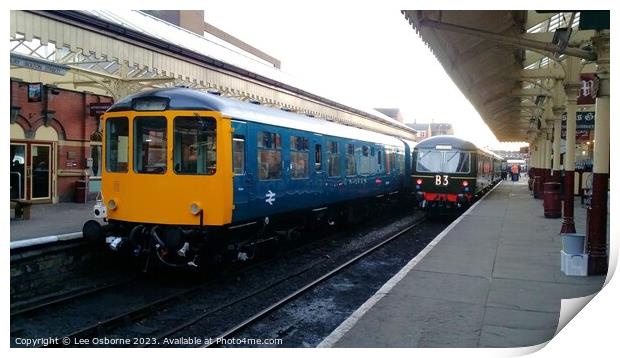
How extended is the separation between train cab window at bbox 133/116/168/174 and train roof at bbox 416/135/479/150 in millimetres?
11851

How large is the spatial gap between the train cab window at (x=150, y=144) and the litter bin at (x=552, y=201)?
12.6 m

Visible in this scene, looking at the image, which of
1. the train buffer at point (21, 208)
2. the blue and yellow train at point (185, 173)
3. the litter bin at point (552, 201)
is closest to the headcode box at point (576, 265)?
the blue and yellow train at point (185, 173)

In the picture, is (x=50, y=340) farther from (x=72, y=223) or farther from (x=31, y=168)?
(x=31, y=168)

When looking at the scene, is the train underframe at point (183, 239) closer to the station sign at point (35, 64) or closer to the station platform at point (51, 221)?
the station platform at point (51, 221)

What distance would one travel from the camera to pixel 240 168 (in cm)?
912

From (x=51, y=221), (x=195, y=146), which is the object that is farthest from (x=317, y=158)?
(x=51, y=221)

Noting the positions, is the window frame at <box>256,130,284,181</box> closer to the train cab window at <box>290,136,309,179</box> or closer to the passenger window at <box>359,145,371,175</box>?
the train cab window at <box>290,136,309,179</box>

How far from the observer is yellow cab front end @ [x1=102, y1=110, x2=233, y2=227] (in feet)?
28.2

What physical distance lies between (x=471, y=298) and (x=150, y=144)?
5.45 meters

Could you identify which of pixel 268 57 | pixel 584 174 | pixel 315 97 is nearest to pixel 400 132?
pixel 268 57

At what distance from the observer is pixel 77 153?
1650cm

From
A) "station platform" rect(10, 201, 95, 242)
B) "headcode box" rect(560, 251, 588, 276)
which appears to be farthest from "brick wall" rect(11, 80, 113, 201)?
"headcode box" rect(560, 251, 588, 276)

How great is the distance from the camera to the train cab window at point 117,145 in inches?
359
